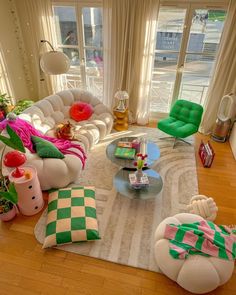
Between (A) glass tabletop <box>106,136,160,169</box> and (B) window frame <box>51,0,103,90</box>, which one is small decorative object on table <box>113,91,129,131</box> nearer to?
(A) glass tabletop <box>106,136,160,169</box>

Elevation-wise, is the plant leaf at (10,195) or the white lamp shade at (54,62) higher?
the white lamp shade at (54,62)

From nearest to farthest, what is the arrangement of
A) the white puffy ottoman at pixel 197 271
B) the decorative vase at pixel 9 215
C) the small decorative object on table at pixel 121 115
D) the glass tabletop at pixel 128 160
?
the white puffy ottoman at pixel 197 271
the decorative vase at pixel 9 215
the glass tabletop at pixel 128 160
the small decorative object on table at pixel 121 115

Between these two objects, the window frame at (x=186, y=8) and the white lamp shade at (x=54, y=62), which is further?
the window frame at (x=186, y=8)

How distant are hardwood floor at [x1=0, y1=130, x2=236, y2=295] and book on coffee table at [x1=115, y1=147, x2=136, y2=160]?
135 cm

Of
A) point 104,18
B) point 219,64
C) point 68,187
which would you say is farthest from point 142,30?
point 68,187

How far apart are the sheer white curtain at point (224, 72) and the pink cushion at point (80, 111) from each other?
224 centimetres

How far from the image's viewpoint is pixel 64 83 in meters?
4.67

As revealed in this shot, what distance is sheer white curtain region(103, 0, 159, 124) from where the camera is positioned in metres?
3.48

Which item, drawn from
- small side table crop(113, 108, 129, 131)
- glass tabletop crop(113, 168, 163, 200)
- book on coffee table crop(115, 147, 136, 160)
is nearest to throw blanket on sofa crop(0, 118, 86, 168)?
book on coffee table crop(115, 147, 136, 160)

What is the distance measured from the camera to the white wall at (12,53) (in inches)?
150

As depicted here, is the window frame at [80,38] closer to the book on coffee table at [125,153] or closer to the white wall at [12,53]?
the white wall at [12,53]

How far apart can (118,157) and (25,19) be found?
3.36m

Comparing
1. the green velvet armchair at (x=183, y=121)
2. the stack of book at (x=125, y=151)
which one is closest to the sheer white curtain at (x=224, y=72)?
the green velvet armchair at (x=183, y=121)

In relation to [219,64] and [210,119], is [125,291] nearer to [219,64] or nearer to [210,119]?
[210,119]
